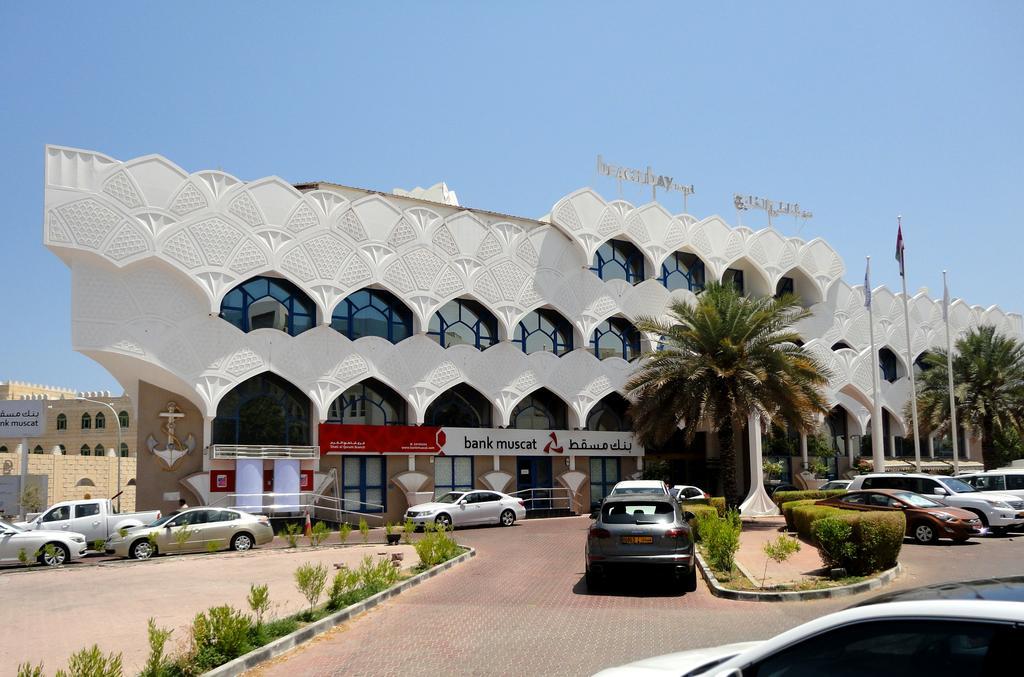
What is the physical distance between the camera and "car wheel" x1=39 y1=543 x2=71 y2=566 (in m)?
21.5

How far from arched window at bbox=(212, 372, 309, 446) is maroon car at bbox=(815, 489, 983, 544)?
19974 mm

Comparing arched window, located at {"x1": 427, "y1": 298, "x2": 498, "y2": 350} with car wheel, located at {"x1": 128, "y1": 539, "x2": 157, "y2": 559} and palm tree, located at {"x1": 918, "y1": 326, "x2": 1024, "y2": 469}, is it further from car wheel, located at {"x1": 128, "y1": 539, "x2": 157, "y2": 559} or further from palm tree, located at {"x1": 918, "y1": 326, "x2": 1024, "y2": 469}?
palm tree, located at {"x1": 918, "y1": 326, "x2": 1024, "y2": 469}

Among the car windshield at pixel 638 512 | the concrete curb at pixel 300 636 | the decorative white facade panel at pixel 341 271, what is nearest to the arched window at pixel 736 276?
the decorative white facade panel at pixel 341 271

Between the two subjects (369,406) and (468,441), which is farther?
(468,441)

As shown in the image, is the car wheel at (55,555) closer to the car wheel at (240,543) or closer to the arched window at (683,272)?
the car wheel at (240,543)

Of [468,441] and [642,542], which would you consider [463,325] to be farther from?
[642,542]

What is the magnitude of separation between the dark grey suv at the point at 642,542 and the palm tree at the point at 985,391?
33074 mm

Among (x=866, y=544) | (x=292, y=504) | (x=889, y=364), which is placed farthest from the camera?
(x=889, y=364)

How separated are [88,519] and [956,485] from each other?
25345 millimetres

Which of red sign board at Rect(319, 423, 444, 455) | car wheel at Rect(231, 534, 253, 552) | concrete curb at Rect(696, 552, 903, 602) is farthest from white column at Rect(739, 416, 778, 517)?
concrete curb at Rect(696, 552, 903, 602)

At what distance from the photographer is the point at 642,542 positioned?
13609 millimetres

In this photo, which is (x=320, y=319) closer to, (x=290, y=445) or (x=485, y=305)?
(x=290, y=445)

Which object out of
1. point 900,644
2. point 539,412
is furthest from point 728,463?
point 900,644

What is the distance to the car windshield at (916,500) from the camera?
20.9 meters
